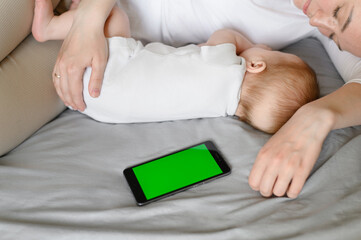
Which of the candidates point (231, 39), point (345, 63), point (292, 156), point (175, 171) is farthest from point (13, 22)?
point (345, 63)

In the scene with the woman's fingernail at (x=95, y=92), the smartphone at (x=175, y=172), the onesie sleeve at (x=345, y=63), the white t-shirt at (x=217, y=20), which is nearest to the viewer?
the smartphone at (x=175, y=172)

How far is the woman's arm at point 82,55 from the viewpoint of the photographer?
919 millimetres

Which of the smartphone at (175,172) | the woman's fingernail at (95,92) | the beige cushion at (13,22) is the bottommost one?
the smartphone at (175,172)

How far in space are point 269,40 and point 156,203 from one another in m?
0.81

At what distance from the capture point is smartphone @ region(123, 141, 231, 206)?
32.7 inches

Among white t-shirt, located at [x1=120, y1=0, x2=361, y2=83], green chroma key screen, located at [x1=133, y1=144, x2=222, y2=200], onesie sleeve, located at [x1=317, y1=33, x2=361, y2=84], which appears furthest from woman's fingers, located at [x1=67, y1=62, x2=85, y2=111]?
onesie sleeve, located at [x1=317, y1=33, x2=361, y2=84]

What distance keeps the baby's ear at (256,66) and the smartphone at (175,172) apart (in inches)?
11.0

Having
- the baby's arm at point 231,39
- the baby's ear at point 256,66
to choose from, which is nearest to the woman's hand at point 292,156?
the baby's ear at point 256,66

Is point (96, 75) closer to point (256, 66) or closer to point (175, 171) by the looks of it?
point (175, 171)

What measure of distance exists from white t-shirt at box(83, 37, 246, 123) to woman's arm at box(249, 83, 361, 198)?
24cm

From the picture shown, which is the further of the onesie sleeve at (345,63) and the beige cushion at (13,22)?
the onesie sleeve at (345,63)

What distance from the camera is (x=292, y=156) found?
0.79 m

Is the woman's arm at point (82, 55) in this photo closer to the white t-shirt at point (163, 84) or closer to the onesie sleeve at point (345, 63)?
the white t-shirt at point (163, 84)

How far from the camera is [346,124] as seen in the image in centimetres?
90
